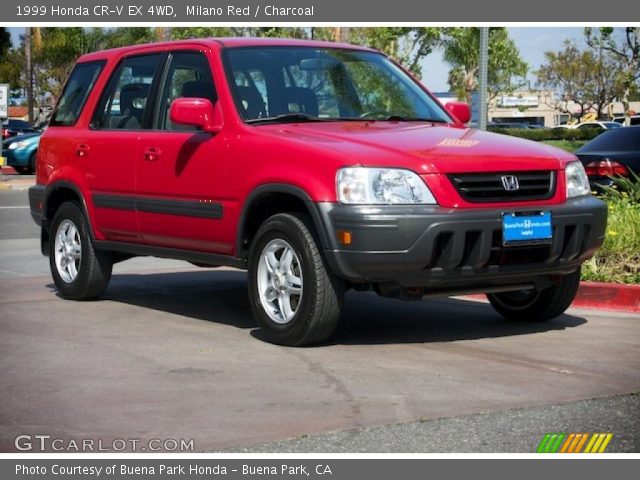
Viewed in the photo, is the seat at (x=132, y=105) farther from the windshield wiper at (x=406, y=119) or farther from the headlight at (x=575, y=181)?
the headlight at (x=575, y=181)

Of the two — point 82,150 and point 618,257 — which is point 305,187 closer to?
point 82,150

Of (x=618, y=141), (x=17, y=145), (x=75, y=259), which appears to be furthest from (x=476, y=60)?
(x=75, y=259)

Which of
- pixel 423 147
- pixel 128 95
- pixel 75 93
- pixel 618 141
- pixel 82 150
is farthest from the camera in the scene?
pixel 618 141

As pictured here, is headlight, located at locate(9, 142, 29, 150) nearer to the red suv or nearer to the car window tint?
Answer: the car window tint

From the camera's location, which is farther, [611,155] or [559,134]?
[559,134]

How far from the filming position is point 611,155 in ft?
45.8

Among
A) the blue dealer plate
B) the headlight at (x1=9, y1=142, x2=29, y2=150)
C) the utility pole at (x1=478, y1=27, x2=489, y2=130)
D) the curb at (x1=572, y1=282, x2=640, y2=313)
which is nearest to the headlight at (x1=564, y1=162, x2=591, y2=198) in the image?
the blue dealer plate

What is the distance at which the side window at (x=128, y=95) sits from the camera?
29.0 feet

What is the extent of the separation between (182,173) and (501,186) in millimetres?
2151

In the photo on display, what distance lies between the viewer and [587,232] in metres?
7.51

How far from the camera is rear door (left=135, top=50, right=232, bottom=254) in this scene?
786 centimetres

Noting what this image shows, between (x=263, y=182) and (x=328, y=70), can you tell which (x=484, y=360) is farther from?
(x=328, y=70)

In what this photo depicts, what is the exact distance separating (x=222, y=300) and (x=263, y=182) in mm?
2296
